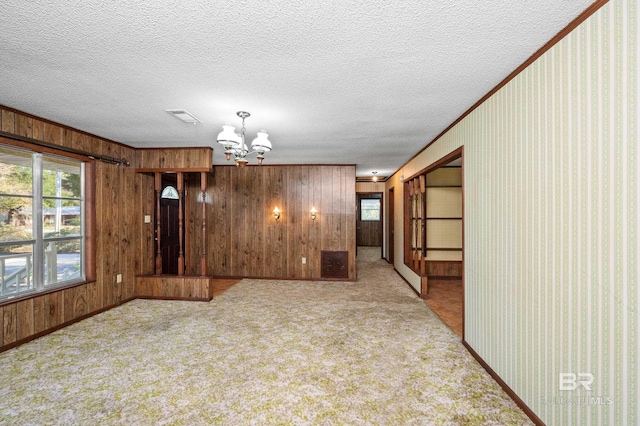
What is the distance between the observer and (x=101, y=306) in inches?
167

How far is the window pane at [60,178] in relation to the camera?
3590mm

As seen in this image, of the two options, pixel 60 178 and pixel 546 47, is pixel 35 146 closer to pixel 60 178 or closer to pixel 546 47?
pixel 60 178

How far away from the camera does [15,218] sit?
321 centimetres

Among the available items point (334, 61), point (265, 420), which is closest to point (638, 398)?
point (265, 420)

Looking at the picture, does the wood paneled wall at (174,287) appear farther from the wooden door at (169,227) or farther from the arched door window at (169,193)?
the arched door window at (169,193)

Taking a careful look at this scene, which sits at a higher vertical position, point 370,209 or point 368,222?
point 370,209

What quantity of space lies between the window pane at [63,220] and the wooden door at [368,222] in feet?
27.8

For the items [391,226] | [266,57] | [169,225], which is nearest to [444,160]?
[266,57]

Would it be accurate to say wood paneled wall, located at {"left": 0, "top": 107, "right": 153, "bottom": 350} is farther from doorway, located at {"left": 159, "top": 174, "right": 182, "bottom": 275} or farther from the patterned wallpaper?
the patterned wallpaper

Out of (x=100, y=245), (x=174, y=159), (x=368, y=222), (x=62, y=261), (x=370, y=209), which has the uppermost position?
(x=174, y=159)

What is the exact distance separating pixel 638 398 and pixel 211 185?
689 cm

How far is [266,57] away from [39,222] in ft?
11.9

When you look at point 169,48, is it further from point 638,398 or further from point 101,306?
point 101,306

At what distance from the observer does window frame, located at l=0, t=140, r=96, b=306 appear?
326cm
